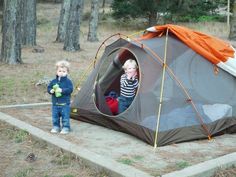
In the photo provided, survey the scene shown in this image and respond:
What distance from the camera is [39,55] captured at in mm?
15914

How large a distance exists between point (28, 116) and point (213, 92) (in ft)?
10.4

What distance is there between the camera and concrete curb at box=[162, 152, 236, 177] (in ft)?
16.5

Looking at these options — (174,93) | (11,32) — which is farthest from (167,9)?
(174,93)

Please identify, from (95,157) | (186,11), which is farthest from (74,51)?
(186,11)

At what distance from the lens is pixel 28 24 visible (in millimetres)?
18578

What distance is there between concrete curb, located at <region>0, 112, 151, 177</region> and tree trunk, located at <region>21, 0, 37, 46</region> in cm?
1160

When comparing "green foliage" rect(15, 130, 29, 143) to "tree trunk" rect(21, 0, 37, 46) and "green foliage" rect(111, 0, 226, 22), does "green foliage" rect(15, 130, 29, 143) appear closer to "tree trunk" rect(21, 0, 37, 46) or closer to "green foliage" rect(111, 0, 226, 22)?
"tree trunk" rect(21, 0, 37, 46)

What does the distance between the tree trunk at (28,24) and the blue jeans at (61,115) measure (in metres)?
11.5

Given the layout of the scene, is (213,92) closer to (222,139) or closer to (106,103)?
(222,139)

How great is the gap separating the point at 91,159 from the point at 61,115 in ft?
5.09

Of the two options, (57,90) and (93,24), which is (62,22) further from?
(57,90)

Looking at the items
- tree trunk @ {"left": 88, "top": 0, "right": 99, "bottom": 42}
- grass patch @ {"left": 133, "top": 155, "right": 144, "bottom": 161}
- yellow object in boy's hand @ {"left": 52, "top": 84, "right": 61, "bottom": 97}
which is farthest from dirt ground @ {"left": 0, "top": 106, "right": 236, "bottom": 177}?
tree trunk @ {"left": 88, "top": 0, "right": 99, "bottom": 42}

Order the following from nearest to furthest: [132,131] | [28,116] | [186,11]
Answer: [132,131]
[28,116]
[186,11]

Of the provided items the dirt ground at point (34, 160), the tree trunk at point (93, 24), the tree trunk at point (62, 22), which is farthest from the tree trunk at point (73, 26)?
the dirt ground at point (34, 160)
